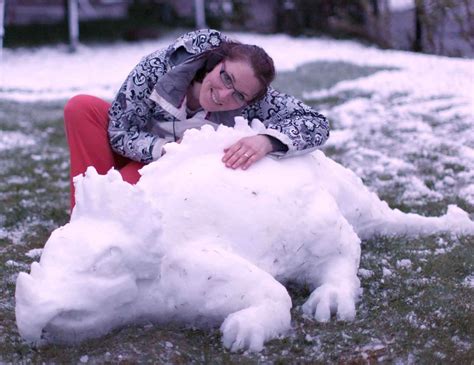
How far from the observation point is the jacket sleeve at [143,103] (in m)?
3.00

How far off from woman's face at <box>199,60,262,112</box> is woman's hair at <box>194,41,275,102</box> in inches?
0.9

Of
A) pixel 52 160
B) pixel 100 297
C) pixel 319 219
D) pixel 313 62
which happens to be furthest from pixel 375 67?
pixel 100 297

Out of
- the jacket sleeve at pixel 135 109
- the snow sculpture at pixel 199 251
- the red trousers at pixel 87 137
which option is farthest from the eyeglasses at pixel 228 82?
the red trousers at pixel 87 137

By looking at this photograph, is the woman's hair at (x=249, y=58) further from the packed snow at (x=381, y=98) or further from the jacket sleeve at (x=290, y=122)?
the packed snow at (x=381, y=98)

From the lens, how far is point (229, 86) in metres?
2.74

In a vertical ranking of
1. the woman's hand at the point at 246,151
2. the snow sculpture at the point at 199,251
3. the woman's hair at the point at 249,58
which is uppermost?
the woman's hair at the point at 249,58

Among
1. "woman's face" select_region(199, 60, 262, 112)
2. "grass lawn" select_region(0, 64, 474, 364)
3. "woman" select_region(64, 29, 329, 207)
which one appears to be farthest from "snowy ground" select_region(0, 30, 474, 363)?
"woman's face" select_region(199, 60, 262, 112)

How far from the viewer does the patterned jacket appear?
9.64ft

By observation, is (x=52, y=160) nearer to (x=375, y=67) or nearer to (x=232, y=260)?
(x=232, y=260)

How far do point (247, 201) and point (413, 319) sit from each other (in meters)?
0.71

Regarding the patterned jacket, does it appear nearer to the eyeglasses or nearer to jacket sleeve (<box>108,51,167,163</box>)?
jacket sleeve (<box>108,51,167,163</box>)

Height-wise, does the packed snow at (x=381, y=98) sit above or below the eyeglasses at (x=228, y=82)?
below

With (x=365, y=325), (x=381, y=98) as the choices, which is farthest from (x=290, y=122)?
(x=381, y=98)

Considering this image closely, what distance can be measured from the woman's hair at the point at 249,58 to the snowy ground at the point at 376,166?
0.89 m
